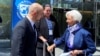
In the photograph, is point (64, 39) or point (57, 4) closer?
point (64, 39)

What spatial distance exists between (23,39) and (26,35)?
8cm

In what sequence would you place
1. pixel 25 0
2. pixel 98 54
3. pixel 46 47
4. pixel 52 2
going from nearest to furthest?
pixel 46 47 < pixel 25 0 < pixel 98 54 < pixel 52 2

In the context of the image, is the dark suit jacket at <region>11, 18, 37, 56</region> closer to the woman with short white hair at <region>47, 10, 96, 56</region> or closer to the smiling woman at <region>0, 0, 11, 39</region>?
the woman with short white hair at <region>47, 10, 96, 56</region>

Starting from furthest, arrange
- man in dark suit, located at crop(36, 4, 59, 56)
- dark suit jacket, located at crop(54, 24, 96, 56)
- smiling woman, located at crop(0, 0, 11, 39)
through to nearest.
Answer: smiling woman, located at crop(0, 0, 11, 39) < man in dark suit, located at crop(36, 4, 59, 56) < dark suit jacket, located at crop(54, 24, 96, 56)

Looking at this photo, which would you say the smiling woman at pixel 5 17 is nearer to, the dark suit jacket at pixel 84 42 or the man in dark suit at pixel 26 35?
the dark suit jacket at pixel 84 42

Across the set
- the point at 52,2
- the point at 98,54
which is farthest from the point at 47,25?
the point at 52,2

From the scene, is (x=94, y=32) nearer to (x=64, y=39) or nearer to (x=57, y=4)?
(x=57, y=4)

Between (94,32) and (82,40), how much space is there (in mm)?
10896

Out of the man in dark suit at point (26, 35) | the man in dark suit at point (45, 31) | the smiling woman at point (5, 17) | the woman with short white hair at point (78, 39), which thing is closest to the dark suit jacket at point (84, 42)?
the woman with short white hair at point (78, 39)

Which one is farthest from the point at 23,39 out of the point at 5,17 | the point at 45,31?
the point at 5,17

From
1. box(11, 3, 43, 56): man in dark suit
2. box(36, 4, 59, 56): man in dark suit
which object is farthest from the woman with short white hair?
box(36, 4, 59, 56): man in dark suit

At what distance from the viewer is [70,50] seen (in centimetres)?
682

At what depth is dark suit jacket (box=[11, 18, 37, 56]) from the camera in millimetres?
5898

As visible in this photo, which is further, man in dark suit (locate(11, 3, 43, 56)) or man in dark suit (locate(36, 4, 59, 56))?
man in dark suit (locate(36, 4, 59, 56))
